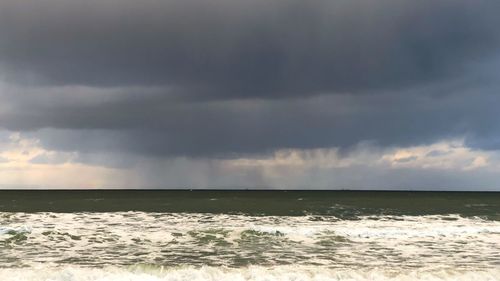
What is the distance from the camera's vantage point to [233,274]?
54.6 feet

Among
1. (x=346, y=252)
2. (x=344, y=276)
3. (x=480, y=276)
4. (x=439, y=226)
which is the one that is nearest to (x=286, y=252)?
(x=346, y=252)

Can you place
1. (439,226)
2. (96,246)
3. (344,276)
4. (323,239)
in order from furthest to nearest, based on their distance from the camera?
1. (439,226)
2. (323,239)
3. (96,246)
4. (344,276)

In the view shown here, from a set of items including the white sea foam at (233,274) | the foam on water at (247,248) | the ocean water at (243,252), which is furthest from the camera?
the foam on water at (247,248)

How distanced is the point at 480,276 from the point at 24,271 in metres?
17.5

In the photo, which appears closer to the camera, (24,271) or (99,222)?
(24,271)

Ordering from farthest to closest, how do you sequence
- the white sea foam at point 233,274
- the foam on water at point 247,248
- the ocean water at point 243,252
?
the foam on water at point 247,248, the ocean water at point 243,252, the white sea foam at point 233,274

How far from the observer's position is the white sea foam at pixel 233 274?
16156 millimetres

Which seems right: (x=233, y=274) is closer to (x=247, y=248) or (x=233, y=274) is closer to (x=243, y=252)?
(x=243, y=252)

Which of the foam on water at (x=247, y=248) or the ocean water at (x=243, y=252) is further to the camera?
the foam on water at (x=247, y=248)

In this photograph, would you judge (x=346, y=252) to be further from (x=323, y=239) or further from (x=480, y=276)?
(x=480, y=276)

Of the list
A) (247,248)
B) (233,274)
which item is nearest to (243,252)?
(247,248)

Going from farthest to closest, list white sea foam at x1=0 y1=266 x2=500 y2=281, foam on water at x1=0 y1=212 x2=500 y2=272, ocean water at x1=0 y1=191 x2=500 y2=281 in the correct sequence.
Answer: foam on water at x1=0 y1=212 x2=500 y2=272 → ocean water at x1=0 y1=191 x2=500 y2=281 → white sea foam at x1=0 y1=266 x2=500 y2=281

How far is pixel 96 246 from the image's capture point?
23.6 metres

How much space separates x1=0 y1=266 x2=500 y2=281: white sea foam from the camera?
16.2 metres
